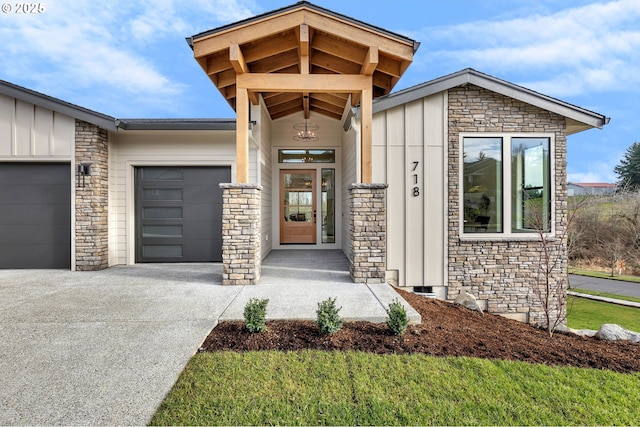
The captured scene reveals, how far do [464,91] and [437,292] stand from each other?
385cm

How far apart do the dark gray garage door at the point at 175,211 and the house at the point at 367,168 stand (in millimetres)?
165

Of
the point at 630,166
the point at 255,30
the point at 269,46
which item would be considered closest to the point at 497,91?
the point at 269,46

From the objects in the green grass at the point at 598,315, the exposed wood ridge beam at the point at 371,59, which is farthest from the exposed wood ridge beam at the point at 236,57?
the green grass at the point at 598,315

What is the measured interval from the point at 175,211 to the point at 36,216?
2.57 meters

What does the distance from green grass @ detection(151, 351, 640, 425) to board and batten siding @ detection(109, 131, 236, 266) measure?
5.14m

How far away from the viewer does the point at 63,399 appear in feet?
7.15

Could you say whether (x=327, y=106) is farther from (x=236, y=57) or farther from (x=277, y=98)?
(x=236, y=57)

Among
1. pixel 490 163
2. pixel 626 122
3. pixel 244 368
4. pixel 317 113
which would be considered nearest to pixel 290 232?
pixel 317 113

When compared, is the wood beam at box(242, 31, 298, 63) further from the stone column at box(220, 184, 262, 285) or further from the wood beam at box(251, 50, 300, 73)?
the stone column at box(220, 184, 262, 285)

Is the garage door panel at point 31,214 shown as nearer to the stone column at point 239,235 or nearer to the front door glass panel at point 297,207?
the stone column at point 239,235

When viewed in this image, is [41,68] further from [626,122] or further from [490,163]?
[626,122]

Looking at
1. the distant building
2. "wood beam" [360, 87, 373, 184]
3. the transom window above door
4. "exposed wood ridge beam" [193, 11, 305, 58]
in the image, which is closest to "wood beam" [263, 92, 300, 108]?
the transom window above door

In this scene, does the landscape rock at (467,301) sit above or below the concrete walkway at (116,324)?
below

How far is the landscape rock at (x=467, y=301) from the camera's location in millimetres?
5563
